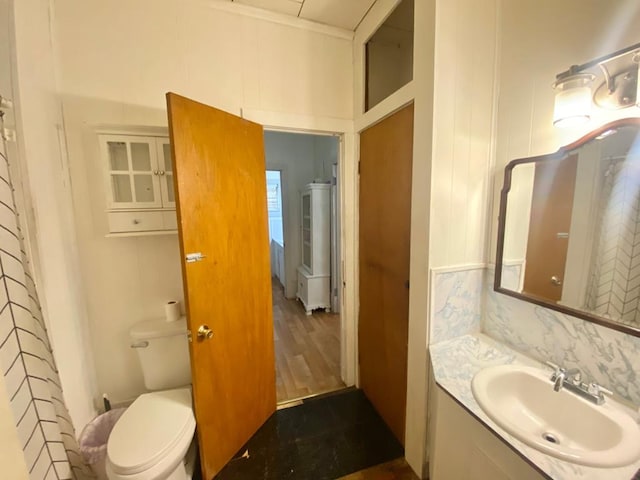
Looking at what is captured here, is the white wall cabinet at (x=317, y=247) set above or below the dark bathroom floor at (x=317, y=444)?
above

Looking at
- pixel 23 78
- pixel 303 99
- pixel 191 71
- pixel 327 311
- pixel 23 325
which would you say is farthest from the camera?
pixel 327 311

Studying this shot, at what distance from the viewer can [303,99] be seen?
1.77 metres

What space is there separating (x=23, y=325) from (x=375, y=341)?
5.56 ft

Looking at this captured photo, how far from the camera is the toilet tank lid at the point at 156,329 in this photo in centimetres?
150

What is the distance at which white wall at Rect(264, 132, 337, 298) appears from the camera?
12.2 feet

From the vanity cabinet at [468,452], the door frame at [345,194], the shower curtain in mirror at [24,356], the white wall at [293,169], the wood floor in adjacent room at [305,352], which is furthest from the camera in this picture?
the white wall at [293,169]

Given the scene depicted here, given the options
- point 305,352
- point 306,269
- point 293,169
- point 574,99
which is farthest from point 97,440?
point 293,169

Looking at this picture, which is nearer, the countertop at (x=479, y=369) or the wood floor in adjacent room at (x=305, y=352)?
the countertop at (x=479, y=369)

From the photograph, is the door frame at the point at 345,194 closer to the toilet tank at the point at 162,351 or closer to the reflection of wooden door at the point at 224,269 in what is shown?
the reflection of wooden door at the point at 224,269

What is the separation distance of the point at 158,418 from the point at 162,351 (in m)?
0.37

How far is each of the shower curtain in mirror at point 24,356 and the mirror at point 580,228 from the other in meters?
1.81

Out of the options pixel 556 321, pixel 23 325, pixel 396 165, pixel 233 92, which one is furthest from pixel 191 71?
pixel 556 321

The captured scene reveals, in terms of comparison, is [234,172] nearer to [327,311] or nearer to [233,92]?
[233,92]

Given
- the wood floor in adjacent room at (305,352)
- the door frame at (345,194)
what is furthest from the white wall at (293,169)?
the door frame at (345,194)
